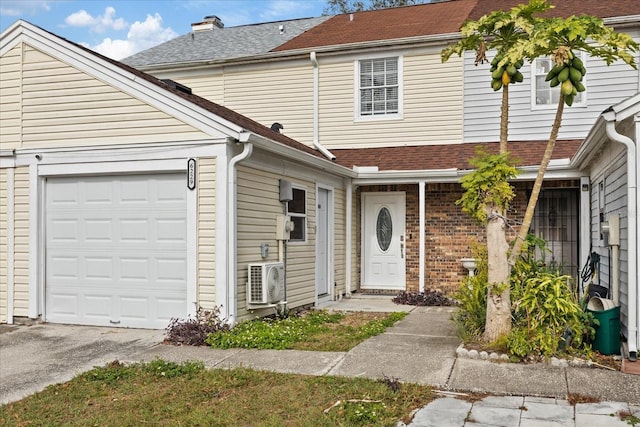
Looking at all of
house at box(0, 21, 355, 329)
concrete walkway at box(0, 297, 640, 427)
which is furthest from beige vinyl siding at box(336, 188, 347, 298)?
concrete walkway at box(0, 297, 640, 427)

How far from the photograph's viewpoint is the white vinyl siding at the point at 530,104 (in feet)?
39.4

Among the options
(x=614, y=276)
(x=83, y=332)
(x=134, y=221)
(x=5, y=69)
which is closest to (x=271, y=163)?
(x=134, y=221)

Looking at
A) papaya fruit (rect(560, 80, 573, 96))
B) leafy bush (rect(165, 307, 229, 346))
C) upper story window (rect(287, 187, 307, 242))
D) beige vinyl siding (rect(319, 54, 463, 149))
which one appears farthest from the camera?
beige vinyl siding (rect(319, 54, 463, 149))

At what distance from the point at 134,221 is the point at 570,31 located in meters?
6.08

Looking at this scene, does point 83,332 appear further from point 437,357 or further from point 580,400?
point 580,400

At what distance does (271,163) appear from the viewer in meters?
9.23

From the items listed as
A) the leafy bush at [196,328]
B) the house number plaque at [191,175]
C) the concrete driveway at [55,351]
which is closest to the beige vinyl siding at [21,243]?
the concrete driveway at [55,351]

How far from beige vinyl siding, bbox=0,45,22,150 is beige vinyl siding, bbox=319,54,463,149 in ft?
21.9

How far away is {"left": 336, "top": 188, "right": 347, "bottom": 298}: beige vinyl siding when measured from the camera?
39.7 feet

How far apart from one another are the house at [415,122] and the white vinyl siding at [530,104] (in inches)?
0.8

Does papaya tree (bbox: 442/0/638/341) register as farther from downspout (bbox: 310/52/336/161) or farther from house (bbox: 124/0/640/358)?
downspout (bbox: 310/52/336/161)

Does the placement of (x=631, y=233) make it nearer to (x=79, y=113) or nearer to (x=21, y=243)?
(x=79, y=113)

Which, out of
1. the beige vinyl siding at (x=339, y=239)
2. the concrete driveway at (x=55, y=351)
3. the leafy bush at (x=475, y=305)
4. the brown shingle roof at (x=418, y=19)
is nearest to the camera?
the concrete driveway at (x=55, y=351)

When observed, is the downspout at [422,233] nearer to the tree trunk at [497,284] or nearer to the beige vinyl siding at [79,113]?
the tree trunk at [497,284]
